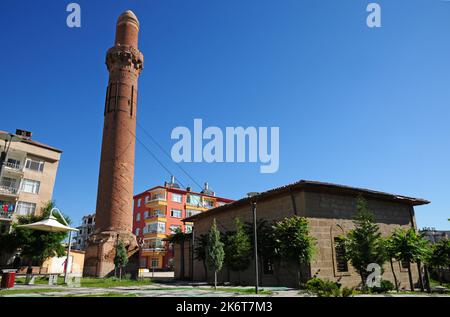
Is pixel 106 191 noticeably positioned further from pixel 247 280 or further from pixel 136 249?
pixel 247 280

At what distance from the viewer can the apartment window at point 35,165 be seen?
1409 inches

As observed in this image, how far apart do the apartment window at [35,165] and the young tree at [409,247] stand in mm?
35383

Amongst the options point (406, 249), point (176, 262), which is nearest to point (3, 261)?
point (176, 262)

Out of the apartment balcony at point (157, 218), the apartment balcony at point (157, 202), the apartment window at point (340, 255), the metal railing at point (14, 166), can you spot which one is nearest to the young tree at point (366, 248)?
the apartment window at point (340, 255)

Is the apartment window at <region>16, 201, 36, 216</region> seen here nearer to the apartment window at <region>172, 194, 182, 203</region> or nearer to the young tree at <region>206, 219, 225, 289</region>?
the apartment window at <region>172, 194, 182, 203</region>

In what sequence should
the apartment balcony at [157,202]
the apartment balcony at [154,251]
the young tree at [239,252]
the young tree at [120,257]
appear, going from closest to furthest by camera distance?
1. the young tree at [239,252]
2. the young tree at [120,257]
3. the apartment balcony at [154,251]
4. the apartment balcony at [157,202]

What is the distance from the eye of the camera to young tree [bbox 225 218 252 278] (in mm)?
20438

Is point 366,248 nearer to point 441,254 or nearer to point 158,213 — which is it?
point 441,254

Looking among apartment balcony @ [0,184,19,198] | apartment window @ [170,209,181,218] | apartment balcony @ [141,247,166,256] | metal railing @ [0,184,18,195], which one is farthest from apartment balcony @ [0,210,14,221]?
apartment window @ [170,209,181,218]

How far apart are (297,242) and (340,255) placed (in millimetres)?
3875

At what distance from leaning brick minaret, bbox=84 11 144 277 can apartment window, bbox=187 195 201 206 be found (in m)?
27.6

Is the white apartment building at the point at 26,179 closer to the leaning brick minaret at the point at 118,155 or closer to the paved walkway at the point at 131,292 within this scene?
the leaning brick minaret at the point at 118,155

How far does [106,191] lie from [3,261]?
1251 centimetres
